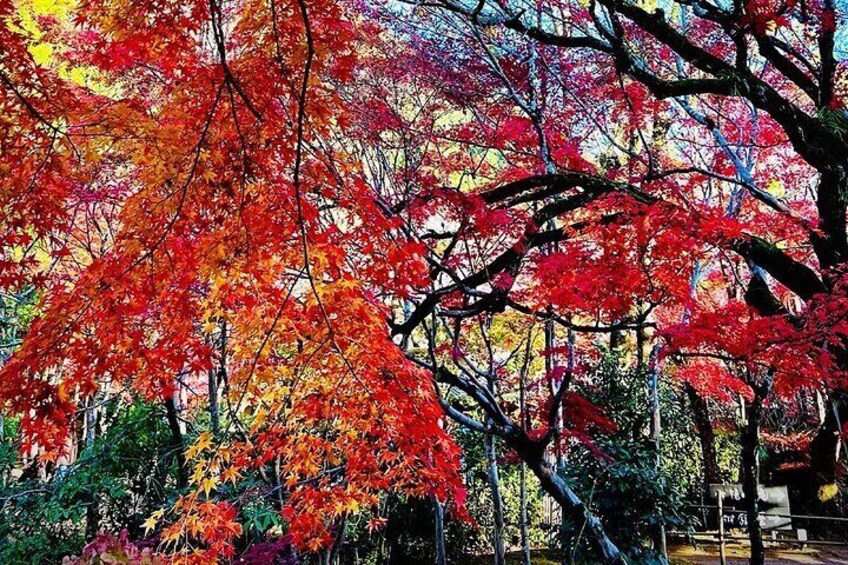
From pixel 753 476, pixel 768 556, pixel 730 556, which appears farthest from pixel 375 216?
pixel 768 556

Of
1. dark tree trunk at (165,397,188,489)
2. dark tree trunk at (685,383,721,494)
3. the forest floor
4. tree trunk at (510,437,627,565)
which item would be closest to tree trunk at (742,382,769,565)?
tree trunk at (510,437,627,565)

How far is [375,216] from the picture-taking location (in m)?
4.09

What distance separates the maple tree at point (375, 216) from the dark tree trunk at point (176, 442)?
0.18 ft

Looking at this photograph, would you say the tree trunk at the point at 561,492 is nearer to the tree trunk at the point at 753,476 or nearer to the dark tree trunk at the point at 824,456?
the tree trunk at the point at 753,476

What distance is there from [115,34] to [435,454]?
3.55 m

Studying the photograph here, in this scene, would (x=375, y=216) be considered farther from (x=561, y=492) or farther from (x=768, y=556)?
(x=768, y=556)

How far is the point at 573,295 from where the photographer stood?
16.2ft

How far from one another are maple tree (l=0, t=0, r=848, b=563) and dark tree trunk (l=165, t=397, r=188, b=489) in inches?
2.2

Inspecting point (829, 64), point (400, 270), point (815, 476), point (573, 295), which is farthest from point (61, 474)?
point (815, 476)

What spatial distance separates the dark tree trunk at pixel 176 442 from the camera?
7031 mm

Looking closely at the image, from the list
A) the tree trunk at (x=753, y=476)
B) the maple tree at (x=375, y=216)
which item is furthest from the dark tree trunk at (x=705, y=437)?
the tree trunk at (x=753, y=476)

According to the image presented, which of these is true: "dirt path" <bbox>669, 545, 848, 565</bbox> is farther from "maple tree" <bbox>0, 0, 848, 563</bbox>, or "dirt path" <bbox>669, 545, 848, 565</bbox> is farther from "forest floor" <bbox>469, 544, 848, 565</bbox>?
"maple tree" <bbox>0, 0, 848, 563</bbox>

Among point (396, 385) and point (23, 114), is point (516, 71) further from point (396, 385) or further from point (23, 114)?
point (23, 114)

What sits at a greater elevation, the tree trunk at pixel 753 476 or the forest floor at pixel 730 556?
the tree trunk at pixel 753 476
